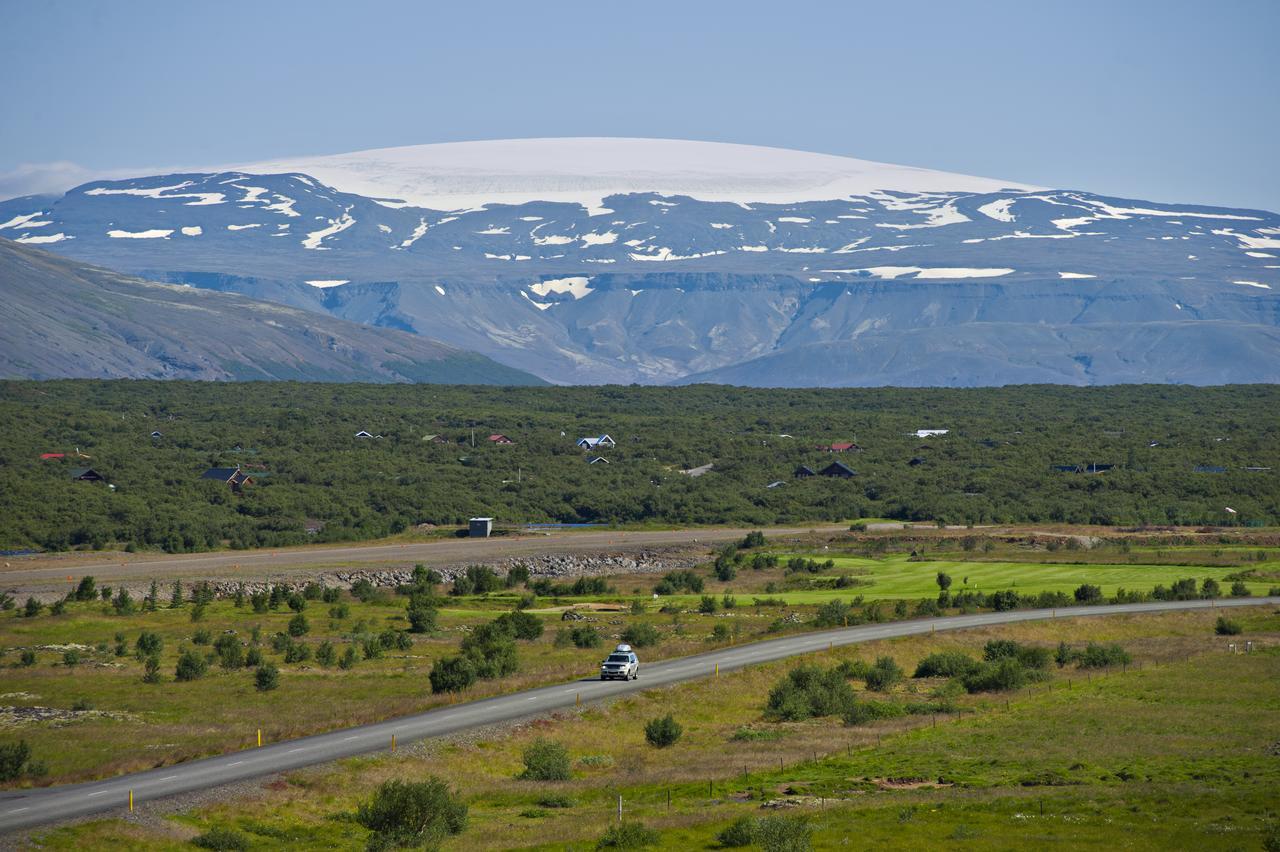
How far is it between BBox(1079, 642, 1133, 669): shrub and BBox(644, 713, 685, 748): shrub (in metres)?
20.3

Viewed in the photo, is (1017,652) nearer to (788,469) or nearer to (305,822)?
(305,822)

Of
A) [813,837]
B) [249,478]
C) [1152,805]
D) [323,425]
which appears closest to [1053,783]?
[1152,805]

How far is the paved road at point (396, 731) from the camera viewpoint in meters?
36.7

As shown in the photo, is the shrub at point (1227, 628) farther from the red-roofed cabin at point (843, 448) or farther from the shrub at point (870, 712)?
the red-roofed cabin at point (843, 448)

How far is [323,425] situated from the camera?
192m

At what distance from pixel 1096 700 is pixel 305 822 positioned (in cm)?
2747

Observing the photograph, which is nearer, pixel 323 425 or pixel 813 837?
pixel 813 837

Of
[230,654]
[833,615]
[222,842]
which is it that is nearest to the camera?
[222,842]

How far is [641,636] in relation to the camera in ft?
221

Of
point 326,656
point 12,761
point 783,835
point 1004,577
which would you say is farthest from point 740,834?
point 1004,577

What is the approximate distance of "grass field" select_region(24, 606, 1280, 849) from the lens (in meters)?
35.1

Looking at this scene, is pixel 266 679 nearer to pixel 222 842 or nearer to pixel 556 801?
pixel 556 801

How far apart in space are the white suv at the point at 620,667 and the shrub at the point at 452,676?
4.58 metres

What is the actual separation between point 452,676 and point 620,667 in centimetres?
576
